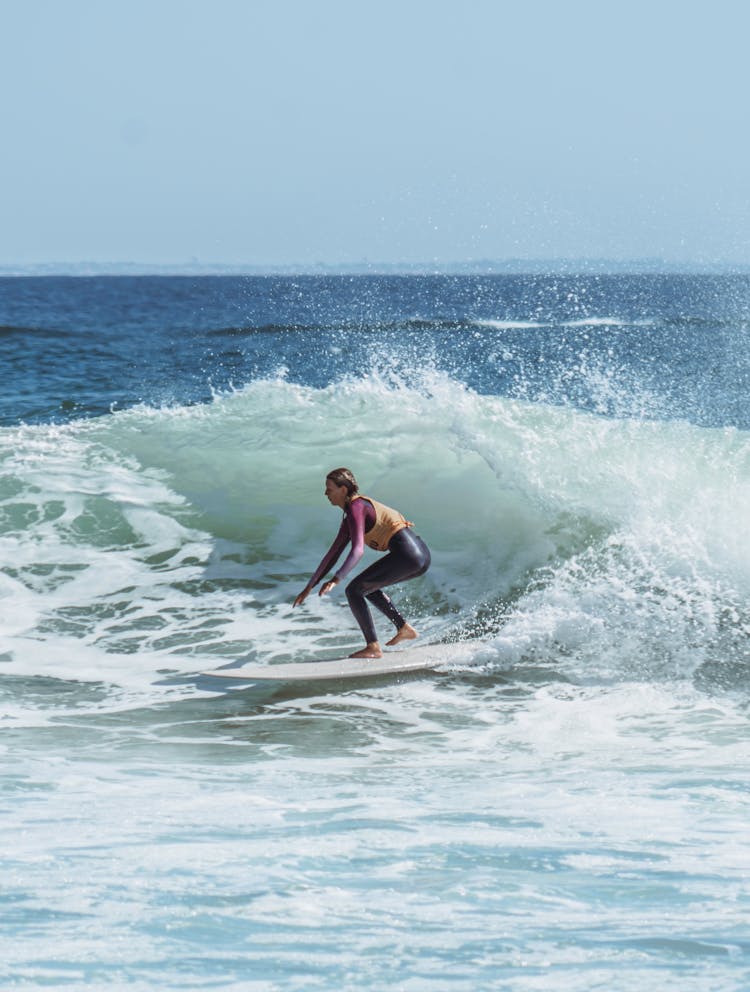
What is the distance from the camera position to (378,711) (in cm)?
767

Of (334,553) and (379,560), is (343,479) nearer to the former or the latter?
(334,553)

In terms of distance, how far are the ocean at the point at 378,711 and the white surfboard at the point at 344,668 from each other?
13 centimetres

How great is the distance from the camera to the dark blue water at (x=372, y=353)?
26.9 meters

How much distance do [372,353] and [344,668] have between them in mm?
30994

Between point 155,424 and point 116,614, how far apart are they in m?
7.18

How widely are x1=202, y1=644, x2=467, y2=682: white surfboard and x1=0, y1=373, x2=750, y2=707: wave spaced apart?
0.50m

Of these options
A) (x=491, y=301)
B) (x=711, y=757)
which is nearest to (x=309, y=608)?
(x=711, y=757)

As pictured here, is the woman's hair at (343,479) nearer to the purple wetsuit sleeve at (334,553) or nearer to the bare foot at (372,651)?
the purple wetsuit sleeve at (334,553)

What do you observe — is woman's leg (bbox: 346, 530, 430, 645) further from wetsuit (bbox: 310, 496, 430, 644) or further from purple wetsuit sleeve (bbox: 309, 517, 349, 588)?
purple wetsuit sleeve (bbox: 309, 517, 349, 588)

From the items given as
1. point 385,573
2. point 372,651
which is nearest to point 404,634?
point 372,651

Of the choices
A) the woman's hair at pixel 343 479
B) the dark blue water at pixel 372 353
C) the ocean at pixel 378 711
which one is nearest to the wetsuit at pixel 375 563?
the woman's hair at pixel 343 479

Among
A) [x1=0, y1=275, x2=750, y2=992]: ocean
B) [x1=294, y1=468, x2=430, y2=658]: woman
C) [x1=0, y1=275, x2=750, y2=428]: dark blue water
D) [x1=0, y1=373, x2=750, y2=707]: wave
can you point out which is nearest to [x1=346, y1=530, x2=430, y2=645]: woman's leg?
[x1=294, y1=468, x2=430, y2=658]: woman

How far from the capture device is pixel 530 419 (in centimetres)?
1431

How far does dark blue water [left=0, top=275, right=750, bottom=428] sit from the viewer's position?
26906mm
